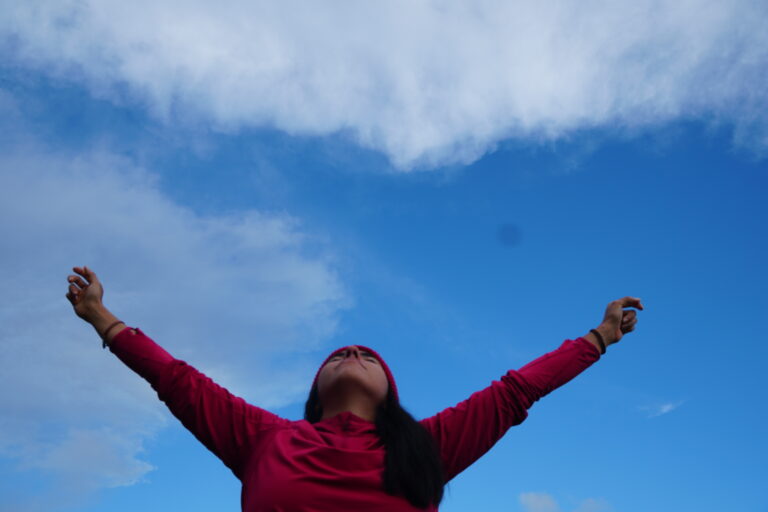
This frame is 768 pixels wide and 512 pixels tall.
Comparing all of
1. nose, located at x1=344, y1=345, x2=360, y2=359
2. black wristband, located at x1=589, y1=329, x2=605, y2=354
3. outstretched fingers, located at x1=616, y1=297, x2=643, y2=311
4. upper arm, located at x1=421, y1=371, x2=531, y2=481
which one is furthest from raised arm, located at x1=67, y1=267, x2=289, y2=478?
outstretched fingers, located at x1=616, y1=297, x2=643, y2=311

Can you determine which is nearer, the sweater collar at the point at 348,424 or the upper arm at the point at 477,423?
the sweater collar at the point at 348,424

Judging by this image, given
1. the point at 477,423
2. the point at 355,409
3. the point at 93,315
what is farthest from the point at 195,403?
the point at 477,423

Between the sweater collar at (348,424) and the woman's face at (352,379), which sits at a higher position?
the woman's face at (352,379)

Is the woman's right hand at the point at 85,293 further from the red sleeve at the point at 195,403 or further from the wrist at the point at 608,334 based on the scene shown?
the wrist at the point at 608,334

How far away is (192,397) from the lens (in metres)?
4.18

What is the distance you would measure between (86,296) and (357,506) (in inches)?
90.4

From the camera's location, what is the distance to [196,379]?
427 centimetres

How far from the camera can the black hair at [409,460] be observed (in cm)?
375

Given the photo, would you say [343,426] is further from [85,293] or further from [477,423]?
[85,293]

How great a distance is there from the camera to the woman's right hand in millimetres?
4363

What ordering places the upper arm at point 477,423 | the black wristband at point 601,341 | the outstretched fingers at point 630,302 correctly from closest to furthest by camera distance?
the upper arm at point 477,423 → the black wristband at point 601,341 → the outstretched fingers at point 630,302

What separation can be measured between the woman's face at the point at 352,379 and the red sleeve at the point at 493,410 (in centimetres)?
40

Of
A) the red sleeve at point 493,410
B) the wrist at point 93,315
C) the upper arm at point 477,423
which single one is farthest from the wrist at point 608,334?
the wrist at point 93,315

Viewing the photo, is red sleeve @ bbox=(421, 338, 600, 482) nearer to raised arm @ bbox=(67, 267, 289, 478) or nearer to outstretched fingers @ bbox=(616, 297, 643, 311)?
outstretched fingers @ bbox=(616, 297, 643, 311)
